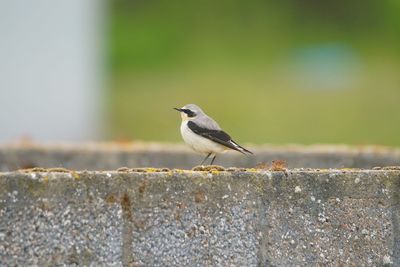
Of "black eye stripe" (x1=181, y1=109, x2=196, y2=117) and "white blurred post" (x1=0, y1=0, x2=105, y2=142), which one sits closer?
"black eye stripe" (x1=181, y1=109, x2=196, y2=117)

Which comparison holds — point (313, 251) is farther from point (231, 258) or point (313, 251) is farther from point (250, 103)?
point (250, 103)

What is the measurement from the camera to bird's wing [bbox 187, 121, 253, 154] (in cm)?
958

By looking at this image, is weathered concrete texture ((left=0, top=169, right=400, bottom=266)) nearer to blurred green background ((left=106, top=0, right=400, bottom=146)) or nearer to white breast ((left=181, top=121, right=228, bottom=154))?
white breast ((left=181, top=121, right=228, bottom=154))

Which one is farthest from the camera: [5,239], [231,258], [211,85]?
[211,85]

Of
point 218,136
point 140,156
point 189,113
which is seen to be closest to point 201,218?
point 218,136

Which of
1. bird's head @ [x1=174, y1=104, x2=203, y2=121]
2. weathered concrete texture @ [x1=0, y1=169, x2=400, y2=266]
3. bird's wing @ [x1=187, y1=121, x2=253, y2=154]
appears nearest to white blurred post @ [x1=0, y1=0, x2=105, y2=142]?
bird's head @ [x1=174, y1=104, x2=203, y2=121]

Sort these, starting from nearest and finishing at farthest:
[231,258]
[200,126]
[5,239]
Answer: [5,239], [231,258], [200,126]

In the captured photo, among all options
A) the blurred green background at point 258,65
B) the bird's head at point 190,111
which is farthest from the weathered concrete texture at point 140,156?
the blurred green background at point 258,65

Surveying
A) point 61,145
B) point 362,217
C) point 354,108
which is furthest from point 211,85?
point 362,217

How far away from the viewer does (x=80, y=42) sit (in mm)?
21578

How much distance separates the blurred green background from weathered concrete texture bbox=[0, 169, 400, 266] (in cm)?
1772

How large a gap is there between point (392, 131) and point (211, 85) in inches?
247

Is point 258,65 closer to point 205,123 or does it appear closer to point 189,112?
point 189,112

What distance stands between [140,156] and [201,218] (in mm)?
4903
